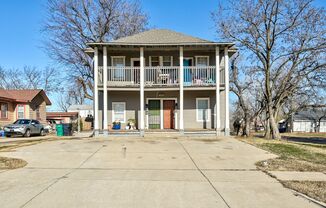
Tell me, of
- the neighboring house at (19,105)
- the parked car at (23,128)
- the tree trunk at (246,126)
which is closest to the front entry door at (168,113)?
the tree trunk at (246,126)

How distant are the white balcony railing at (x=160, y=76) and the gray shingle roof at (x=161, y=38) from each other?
68.0 inches

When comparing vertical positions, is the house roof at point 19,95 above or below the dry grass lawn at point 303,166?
above

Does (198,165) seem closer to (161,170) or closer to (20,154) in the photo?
(161,170)

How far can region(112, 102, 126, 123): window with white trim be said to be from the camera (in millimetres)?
20344

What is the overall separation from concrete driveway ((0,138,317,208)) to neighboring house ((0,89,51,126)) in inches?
845

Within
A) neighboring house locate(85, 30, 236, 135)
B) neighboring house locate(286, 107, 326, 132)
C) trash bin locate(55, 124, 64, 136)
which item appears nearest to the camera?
neighboring house locate(85, 30, 236, 135)

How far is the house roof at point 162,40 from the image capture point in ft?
59.7

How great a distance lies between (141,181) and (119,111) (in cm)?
1320

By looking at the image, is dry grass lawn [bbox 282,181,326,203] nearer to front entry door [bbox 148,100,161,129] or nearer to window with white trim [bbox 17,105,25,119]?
front entry door [bbox 148,100,161,129]

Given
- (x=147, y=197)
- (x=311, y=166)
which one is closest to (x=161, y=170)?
(x=147, y=197)

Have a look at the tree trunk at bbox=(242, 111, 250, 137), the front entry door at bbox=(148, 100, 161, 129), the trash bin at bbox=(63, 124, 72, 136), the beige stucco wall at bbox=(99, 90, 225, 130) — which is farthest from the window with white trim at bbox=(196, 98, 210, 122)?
the trash bin at bbox=(63, 124, 72, 136)

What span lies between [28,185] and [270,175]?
6.52 metres

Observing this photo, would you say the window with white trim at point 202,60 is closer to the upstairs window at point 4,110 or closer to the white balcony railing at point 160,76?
the white balcony railing at point 160,76

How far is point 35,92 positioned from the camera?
35.0 metres
